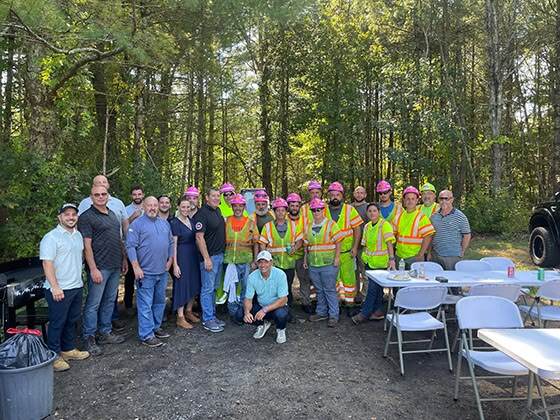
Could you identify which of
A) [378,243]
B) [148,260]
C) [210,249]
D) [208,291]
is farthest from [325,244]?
[148,260]

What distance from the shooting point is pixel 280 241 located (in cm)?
559

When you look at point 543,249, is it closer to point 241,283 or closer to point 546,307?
point 546,307

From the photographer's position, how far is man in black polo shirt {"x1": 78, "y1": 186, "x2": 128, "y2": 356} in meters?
4.37

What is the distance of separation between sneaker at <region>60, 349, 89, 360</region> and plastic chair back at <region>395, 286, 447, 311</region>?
3.08 meters

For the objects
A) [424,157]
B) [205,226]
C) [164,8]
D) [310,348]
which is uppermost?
[164,8]

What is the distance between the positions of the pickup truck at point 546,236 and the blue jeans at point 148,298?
733cm

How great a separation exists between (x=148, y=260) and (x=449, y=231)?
369cm

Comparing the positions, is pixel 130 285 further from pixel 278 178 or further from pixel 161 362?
pixel 278 178

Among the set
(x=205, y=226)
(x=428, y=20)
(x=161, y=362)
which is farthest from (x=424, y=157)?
(x=161, y=362)

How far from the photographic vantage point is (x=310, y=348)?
4711 mm

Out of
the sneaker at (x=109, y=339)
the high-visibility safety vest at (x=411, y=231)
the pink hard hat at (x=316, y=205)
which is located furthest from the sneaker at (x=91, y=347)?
the high-visibility safety vest at (x=411, y=231)

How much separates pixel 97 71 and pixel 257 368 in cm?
855

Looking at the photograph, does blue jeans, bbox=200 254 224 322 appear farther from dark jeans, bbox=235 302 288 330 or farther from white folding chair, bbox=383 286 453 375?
white folding chair, bbox=383 286 453 375

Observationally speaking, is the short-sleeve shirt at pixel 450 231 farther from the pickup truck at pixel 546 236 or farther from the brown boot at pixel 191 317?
the pickup truck at pixel 546 236
